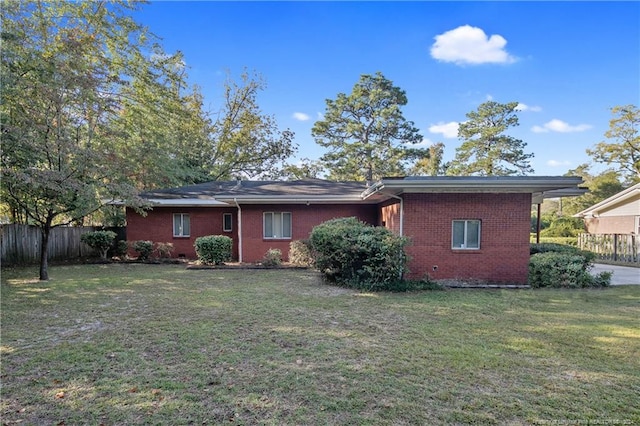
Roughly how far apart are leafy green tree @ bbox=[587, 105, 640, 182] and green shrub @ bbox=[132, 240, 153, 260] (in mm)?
34770

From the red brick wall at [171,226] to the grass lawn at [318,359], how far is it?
7145 millimetres

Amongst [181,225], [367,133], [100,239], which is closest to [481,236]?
[181,225]

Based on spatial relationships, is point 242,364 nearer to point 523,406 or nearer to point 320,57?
point 523,406

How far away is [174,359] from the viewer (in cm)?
390

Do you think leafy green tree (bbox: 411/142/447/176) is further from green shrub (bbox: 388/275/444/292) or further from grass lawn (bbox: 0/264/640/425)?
grass lawn (bbox: 0/264/640/425)

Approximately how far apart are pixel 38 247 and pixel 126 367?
12934mm

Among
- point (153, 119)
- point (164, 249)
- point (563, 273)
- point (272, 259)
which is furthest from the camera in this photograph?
point (153, 119)

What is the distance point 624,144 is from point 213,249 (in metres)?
33.3

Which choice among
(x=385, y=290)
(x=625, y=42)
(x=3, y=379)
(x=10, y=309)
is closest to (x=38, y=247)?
(x=10, y=309)

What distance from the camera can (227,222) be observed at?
48.0 feet

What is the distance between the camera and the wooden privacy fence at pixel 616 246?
551 inches

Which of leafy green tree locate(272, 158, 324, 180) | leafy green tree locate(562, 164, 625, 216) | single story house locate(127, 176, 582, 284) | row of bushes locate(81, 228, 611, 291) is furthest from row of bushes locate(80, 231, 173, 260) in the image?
leafy green tree locate(562, 164, 625, 216)

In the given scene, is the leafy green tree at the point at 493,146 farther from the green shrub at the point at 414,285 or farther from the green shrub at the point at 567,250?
the green shrub at the point at 414,285

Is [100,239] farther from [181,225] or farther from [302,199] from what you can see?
[302,199]
